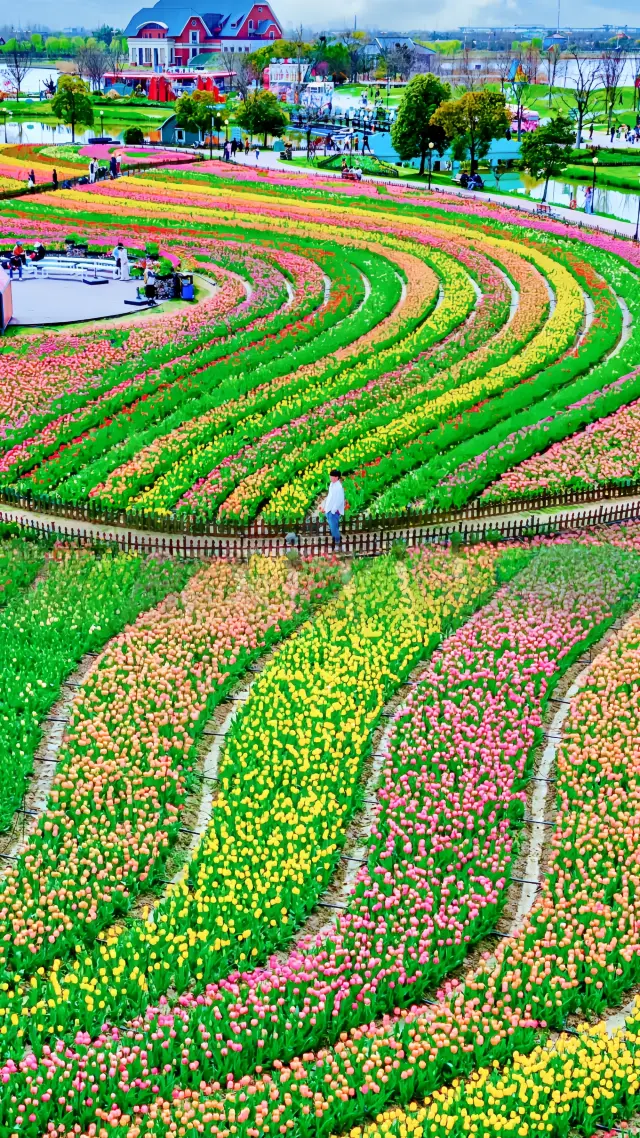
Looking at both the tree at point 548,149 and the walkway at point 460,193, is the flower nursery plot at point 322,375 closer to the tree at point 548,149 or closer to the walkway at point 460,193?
the walkway at point 460,193

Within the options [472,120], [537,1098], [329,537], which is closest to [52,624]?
[329,537]

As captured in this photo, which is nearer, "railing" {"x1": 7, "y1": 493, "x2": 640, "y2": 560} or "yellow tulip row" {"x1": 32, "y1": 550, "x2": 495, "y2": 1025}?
"yellow tulip row" {"x1": 32, "y1": 550, "x2": 495, "y2": 1025}

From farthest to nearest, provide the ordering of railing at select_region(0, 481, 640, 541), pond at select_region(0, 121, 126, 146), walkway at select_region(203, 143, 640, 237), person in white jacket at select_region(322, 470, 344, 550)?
pond at select_region(0, 121, 126, 146)
walkway at select_region(203, 143, 640, 237)
railing at select_region(0, 481, 640, 541)
person in white jacket at select_region(322, 470, 344, 550)

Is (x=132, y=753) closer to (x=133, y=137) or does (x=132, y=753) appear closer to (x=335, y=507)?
(x=335, y=507)

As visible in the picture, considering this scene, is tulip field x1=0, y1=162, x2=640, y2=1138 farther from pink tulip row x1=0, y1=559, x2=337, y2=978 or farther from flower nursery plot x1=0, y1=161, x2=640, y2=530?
flower nursery plot x1=0, y1=161, x2=640, y2=530

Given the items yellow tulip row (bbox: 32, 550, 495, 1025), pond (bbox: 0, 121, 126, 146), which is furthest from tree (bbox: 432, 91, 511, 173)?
yellow tulip row (bbox: 32, 550, 495, 1025)

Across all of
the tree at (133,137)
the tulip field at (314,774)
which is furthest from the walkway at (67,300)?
the tree at (133,137)

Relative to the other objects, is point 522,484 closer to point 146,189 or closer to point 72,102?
point 146,189
